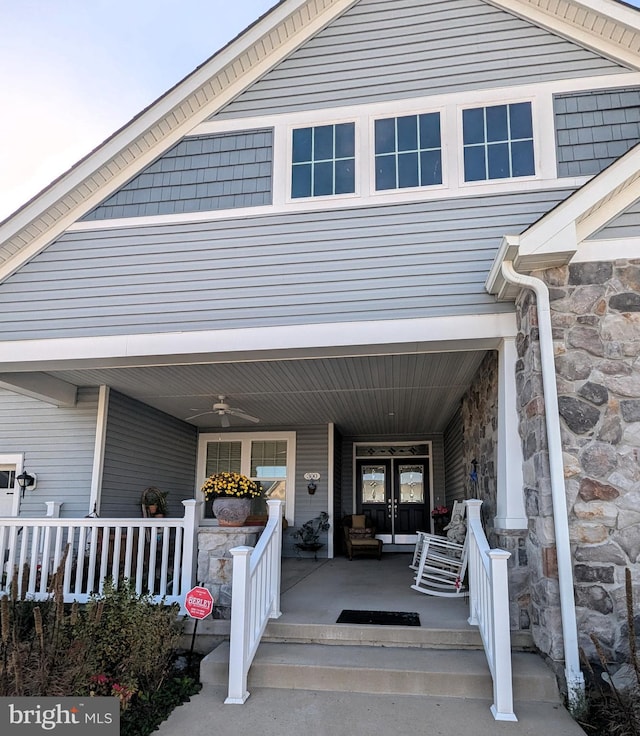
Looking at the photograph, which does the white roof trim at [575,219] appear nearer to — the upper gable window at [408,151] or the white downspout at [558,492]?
the white downspout at [558,492]

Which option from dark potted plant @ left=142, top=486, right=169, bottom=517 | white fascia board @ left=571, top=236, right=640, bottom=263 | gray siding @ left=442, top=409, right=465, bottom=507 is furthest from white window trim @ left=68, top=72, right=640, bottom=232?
gray siding @ left=442, top=409, right=465, bottom=507

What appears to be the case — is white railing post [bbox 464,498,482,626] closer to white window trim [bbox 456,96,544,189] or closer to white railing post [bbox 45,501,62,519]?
white window trim [bbox 456,96,544,189]

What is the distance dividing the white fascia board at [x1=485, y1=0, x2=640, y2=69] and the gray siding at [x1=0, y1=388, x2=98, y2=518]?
6.53 metres

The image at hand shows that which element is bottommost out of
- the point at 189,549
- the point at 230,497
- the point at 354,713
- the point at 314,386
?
the point at 354,713

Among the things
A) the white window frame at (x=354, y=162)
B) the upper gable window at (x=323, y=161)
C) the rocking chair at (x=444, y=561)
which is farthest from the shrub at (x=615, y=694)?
the upper gable window at (x=323, y=161)

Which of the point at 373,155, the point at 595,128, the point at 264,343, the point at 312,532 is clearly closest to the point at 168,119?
the point at 373,155

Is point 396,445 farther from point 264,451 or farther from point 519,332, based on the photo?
point 519,332

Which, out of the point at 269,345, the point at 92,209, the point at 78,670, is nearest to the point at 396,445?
the point at 269,345

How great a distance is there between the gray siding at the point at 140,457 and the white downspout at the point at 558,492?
532 cm

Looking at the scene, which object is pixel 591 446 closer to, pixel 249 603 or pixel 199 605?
pixel 249 603

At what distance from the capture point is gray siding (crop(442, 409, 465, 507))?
844 cm

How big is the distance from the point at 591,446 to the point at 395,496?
7.66 metres

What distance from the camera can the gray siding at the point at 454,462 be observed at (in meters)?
8.44

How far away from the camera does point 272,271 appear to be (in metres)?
5.39
